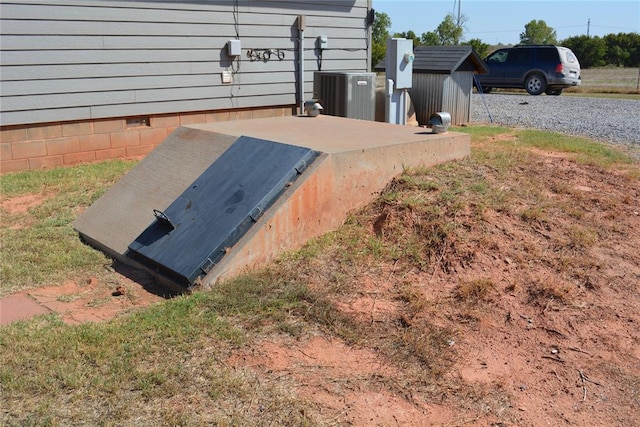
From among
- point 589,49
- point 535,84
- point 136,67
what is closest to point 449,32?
point 589,49

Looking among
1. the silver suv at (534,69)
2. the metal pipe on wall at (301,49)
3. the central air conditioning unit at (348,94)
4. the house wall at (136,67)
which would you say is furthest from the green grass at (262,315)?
the silver suv at (534,69)

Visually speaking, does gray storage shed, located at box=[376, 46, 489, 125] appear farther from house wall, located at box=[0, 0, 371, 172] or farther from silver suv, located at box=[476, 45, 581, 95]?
silver suv, located at box=[476, 45, 581, 95]

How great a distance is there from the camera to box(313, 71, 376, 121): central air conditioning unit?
996 cm

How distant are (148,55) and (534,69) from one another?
1443 cm

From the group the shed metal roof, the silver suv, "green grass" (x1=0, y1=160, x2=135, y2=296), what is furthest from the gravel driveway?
"green grass" (x1=0, y1=160, x2=135, y2=296)

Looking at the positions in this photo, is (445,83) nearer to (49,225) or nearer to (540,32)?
(49,225)

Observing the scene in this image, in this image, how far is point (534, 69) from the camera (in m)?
19.9

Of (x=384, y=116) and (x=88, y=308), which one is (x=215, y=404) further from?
(x=384, y=116)

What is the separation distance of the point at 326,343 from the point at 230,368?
604 millimetres

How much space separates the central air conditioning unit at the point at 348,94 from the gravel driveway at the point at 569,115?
144 inches

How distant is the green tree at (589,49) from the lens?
3644 cm

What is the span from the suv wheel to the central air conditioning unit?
1152 centimetres

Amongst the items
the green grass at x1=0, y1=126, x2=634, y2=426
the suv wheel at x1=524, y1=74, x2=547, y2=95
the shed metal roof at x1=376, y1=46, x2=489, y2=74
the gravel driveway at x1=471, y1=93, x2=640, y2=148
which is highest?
the shed metal roof at x1=376, y1=46, x2=489, y2=74

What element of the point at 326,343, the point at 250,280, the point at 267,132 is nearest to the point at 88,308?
the point at 250,280
